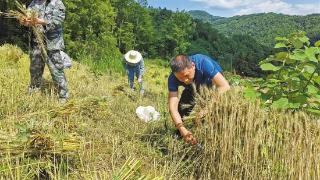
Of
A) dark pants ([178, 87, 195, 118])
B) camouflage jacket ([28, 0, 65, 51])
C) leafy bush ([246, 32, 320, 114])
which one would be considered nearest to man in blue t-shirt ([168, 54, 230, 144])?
dark pants ([178, 87, 195, 118])

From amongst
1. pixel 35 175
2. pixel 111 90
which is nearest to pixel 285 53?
pixel 35 175

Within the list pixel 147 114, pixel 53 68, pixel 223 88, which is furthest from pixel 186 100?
pixel 53 68

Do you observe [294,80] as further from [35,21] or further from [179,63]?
[35,21]

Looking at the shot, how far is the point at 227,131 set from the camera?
368 cm

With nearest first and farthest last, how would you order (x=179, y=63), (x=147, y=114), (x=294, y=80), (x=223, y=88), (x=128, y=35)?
(x=294, y=80)
(x=179, y=63)
(x=223, y=88)
(x=147, y=114)
(x=128, y=35)

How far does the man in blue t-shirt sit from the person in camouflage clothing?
187 centimetres

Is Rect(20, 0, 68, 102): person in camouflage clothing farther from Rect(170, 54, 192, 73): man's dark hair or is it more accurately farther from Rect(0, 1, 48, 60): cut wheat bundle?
Rect(170, 54, 192, 73): man's dark hair

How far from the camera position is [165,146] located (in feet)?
14.2

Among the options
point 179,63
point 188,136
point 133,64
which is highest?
point 179,63

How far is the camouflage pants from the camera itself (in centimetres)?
564

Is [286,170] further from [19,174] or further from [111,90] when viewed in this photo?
[111,90]

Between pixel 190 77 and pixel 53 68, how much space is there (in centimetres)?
230

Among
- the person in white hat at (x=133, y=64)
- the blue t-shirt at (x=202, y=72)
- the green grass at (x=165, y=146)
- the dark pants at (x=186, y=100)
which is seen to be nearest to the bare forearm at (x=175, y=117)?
the green grass at (x=165, y=146)

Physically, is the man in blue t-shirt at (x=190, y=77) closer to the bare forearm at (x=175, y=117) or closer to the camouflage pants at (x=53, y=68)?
the bare forearm at (x=175, y=117)
